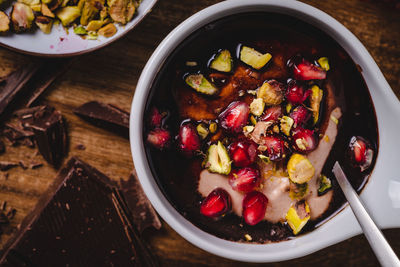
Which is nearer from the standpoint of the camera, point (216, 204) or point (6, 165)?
point (216, 204)

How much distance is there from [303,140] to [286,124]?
0.05 metres

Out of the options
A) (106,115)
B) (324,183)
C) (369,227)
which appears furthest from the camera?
(106,115)

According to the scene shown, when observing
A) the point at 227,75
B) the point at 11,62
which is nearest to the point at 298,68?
the point at 227,75

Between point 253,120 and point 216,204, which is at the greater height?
point 253,120

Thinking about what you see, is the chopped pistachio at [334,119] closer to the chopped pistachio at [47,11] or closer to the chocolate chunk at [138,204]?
the chocolate chunk at [138,204]

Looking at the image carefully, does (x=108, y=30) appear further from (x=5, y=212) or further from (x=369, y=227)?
(x=369, y=227)

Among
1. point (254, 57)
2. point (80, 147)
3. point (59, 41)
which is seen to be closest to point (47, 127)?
point (80, 147)

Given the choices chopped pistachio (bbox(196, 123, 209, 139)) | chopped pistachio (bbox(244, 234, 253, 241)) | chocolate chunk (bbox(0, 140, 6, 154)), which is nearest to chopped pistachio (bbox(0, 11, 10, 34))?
chocolate chunk (bbox(0, 140, 6, 154))

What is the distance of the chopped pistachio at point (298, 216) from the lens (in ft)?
2.55

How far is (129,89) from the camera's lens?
2.98 feet

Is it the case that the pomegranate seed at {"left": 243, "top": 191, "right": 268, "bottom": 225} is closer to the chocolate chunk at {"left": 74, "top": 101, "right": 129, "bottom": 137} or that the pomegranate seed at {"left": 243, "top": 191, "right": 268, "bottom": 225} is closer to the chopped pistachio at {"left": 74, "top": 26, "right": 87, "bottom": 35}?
the chocolate chunk at {"left": 74, "top": 101, "right": 129, "bottom": 137}

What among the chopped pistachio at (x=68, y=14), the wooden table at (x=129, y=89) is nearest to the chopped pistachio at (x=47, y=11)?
the chopped pistachio at (x=68, y=14)

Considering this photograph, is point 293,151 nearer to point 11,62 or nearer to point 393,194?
point 393,194

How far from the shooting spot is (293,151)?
2.53 feet
